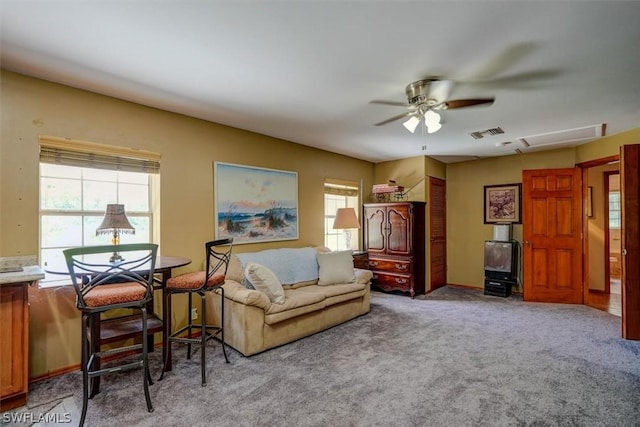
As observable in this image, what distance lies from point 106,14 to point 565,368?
4163 millimetres

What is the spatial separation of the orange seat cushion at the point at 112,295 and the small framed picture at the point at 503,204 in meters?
5.50

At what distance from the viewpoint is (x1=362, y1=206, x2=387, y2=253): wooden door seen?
17.4 ft

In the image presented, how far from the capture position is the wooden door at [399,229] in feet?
16.4

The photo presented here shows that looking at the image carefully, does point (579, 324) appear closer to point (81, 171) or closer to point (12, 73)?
point (81, 171)

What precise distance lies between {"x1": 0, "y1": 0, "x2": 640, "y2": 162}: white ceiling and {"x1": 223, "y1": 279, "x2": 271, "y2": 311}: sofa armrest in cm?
181

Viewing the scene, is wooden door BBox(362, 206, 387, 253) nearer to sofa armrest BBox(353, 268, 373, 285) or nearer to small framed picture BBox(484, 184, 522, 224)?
sofa armrest BBox(353, 268, 373, 285)

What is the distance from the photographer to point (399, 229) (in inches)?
200

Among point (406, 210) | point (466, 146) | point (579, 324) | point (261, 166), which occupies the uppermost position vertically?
point (466, 146)

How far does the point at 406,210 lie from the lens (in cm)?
503

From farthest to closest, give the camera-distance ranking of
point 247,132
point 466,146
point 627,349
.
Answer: point 466,146
point 247,132
point 627,349

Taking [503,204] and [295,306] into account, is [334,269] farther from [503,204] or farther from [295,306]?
[503,204]

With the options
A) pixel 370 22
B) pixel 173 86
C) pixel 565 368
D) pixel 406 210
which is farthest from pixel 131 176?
pixel 565 368

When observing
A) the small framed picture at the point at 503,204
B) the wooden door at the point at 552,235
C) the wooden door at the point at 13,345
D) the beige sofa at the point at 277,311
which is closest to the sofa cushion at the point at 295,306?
the beige sofa at the point at 277,311

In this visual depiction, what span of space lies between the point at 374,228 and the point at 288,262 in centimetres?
211
